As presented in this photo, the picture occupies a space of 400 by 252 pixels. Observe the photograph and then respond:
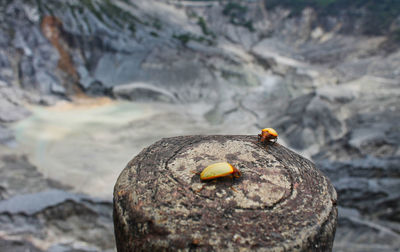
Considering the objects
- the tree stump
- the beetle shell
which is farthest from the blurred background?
the beetle shell

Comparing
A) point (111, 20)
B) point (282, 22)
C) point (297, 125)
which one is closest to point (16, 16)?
point (111, 20)

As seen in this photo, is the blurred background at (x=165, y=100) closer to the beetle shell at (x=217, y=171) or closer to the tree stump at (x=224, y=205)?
the tree stump at (x=224, y=205)

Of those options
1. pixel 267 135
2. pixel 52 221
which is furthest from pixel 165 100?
pixel 267 135

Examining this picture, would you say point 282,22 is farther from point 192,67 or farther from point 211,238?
point 211,238

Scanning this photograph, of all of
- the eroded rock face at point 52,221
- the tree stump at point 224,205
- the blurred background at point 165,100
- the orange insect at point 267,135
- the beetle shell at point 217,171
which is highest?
the orange insect at point 267,135

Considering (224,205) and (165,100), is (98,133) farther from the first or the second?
(224,205)

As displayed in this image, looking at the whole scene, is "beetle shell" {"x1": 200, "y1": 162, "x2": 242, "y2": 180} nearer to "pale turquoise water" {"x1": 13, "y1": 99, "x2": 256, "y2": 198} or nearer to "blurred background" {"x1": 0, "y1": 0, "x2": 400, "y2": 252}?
"blurred background" {"x1": 0, "y1": 0, "x2": 400, "y2": 252}

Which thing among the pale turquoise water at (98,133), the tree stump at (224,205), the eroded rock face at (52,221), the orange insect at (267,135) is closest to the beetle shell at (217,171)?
the tree stump at (224,205)
